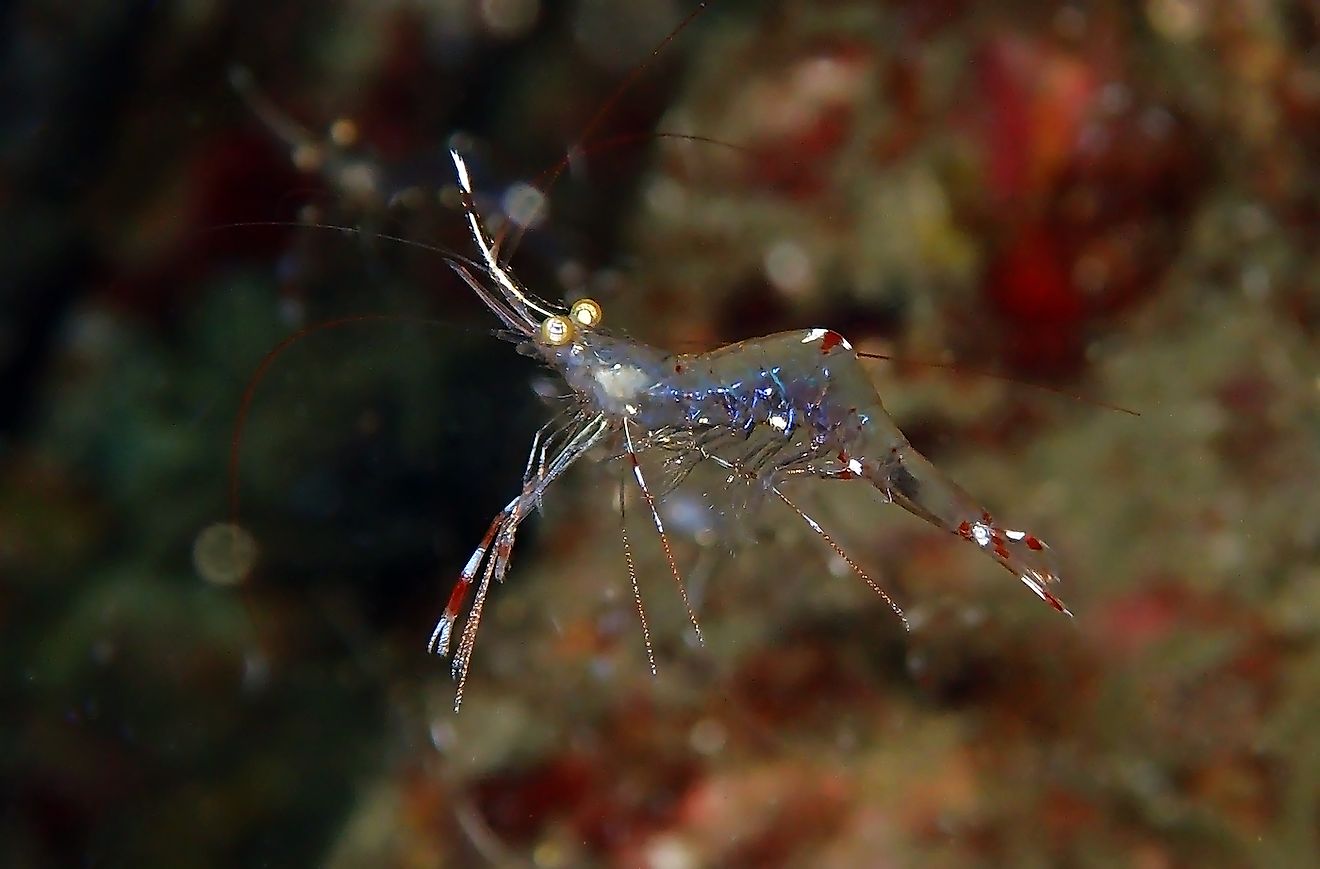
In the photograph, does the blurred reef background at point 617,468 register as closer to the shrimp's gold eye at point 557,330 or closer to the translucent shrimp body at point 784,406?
the translucent shrimp body at point 784,406

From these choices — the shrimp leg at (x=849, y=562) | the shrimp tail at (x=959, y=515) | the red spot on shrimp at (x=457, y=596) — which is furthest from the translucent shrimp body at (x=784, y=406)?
the red spot on shrimp at (x=457, y=596)

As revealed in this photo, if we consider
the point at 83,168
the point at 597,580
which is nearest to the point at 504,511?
the point at 597,580

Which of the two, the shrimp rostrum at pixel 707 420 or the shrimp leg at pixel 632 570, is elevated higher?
the shrimp rostrum at pixel 707 420

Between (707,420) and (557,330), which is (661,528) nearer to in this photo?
(707,420)

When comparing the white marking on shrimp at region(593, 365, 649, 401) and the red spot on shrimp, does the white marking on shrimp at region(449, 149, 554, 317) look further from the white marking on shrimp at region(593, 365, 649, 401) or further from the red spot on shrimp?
the red spot on shrimp

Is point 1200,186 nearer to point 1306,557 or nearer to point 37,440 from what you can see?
point 1306,557

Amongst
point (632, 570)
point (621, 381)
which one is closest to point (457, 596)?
point (632, 570)

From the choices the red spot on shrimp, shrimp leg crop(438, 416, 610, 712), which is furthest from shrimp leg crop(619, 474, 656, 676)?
the red spot on shrimp
